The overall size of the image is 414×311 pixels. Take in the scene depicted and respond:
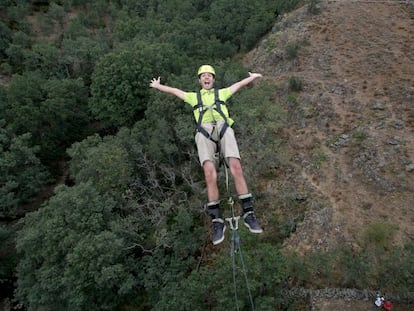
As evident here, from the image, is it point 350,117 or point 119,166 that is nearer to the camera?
point 350,117

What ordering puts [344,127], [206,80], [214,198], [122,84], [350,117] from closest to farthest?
[214,198] < [206,80] < [344,127] < [350,117] < [122,84]

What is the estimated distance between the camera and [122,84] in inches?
1048

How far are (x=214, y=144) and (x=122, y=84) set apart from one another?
20.8m

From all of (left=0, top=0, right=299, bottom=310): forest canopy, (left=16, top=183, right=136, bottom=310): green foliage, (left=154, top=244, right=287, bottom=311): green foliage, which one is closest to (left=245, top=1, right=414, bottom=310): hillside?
(left=154, top=244, right=287, bottom=311): green foliage

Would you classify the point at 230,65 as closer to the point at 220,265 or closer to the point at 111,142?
the point at 111,142

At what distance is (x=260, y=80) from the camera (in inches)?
992

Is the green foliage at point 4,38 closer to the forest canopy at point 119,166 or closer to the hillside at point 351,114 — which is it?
the forest canopy at point 119,166

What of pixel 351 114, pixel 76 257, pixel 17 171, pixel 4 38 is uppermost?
pixel 4 38

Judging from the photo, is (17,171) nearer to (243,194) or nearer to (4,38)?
(4,38)

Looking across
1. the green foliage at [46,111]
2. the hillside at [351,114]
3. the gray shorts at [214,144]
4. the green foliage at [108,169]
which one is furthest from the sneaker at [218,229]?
the green foliage at [46,111]

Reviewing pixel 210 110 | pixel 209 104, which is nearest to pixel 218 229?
pixel 210 110

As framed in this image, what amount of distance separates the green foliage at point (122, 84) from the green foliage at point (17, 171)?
644cm

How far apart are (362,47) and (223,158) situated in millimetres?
20751

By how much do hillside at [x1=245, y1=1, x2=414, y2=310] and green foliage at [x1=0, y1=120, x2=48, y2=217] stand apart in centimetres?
1796
